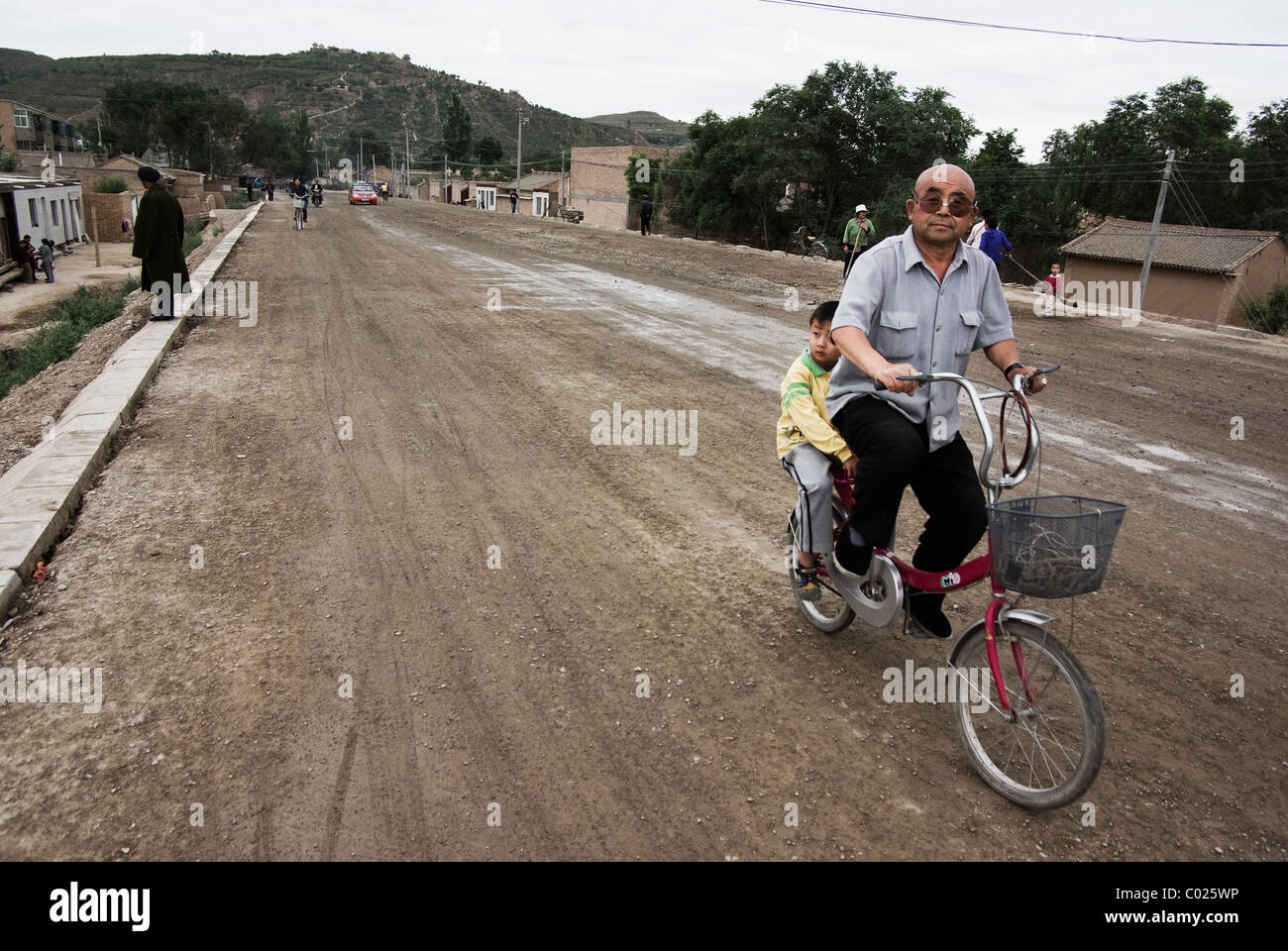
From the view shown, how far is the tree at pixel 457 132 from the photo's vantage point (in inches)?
4929

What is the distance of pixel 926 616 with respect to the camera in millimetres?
3514

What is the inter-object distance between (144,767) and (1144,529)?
224 inches

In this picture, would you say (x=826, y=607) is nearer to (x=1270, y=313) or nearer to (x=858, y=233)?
(x=858, y=233)

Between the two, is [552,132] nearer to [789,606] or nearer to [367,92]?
[367,92]

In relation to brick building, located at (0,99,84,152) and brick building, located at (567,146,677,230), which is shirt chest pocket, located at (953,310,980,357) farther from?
brick building, located at (0,99,84,152)

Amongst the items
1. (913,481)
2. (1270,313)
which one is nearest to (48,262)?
(913,481)

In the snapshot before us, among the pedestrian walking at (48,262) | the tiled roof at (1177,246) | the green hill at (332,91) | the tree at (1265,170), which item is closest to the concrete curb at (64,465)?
the pedestrian walking at (48,262)

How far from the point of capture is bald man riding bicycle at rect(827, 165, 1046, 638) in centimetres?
326

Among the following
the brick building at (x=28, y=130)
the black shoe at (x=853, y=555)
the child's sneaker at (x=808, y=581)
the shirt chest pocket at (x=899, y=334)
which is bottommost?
the child's sneaker at (x=808, y=581)

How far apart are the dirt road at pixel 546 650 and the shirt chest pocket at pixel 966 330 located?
1.49 m

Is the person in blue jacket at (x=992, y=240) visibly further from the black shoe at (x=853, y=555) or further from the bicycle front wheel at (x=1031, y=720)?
the bicycle front wheel at (x=1031, y=720)

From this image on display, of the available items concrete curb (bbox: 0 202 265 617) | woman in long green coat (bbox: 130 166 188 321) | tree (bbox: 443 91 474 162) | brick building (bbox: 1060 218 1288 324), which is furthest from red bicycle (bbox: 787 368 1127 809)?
tree (bbox: 443 91 474 162)

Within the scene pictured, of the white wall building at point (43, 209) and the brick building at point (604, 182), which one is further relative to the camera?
the brick building at point (604, 182)
